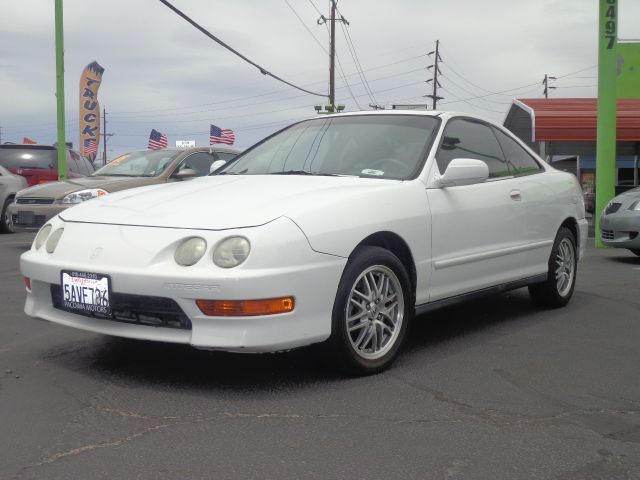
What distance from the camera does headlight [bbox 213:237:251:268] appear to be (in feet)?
11.4

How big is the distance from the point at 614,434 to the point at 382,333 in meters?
1.31

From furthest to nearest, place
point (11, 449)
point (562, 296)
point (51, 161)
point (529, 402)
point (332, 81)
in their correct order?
point (332, 81) < point (51, 161) < point (562, 296) < point (529, 402) < point (11, 449)

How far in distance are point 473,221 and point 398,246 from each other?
770mm

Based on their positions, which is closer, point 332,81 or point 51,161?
point 51,161

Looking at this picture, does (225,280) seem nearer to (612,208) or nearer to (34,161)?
(612,208)

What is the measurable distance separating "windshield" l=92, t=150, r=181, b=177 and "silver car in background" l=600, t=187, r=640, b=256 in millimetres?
5757

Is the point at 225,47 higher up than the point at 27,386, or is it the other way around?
the point at 225,47

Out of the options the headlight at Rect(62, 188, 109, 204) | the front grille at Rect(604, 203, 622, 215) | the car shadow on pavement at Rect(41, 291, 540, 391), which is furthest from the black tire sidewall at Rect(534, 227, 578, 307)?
the headlight at Rect(62, 188, 109, 204)

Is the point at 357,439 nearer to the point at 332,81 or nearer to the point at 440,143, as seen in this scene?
the point at 440,143

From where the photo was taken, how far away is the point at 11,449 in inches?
115

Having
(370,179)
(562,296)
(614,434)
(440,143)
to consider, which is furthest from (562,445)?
(562,296)

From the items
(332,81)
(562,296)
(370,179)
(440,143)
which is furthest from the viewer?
(332,81)

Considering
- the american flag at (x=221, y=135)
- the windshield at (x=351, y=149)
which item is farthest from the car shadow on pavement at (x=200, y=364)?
the american flag at (x=221, y=135)

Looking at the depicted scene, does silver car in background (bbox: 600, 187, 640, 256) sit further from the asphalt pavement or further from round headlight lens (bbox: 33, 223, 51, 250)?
round headlight lens (bbox: 33, 223, 51, 250)
